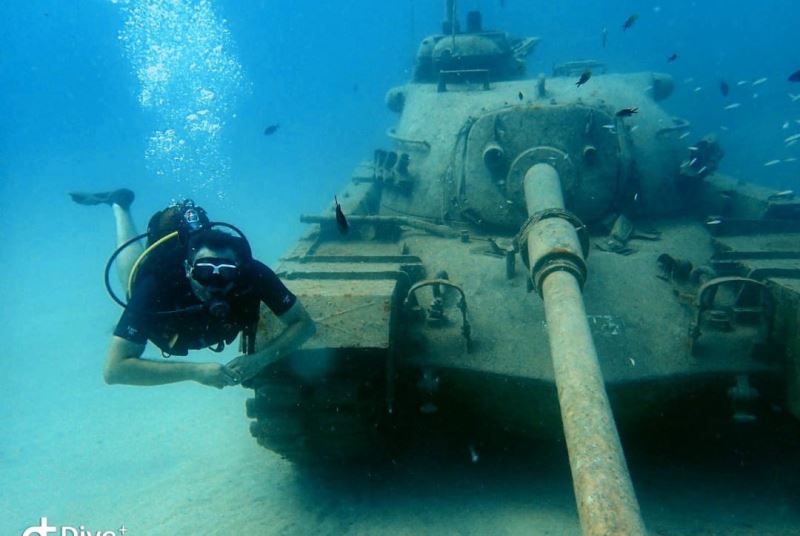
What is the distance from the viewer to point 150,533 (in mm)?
4734

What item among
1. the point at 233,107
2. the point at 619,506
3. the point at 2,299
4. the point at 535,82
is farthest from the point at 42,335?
the point at 233,107

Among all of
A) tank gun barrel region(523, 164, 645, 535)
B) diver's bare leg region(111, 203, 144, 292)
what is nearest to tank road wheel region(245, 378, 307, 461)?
tank gun barrel region(523, 164, 645, 535)

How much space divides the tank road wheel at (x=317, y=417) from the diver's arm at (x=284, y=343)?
0.25 meters

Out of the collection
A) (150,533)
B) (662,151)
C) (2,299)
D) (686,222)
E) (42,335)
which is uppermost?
(2,299)

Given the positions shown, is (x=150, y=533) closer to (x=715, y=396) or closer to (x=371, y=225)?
(x=371, y=225)

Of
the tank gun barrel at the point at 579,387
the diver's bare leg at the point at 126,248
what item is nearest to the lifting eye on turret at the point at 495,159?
the tank gun barrel at the point at 579,387

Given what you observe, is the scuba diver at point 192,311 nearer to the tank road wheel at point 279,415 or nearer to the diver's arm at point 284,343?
the diver's arm at point 284,343

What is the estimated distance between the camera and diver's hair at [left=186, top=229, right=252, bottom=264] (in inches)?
127

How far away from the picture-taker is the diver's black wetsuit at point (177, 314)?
3266mm

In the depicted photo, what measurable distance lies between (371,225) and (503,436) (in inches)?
103

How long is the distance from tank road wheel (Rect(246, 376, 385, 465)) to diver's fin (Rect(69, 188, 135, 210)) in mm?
4854

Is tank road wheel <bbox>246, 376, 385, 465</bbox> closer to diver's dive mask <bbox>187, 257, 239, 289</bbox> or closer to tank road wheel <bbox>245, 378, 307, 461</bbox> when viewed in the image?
tank road wheel <bbox>245, 378, 307, 461</bbox>

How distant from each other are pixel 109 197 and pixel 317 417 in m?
5.47

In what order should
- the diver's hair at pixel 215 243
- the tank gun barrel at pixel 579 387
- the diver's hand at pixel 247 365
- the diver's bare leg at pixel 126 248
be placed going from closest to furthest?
1. the tank gun barrel at pixel 579 387
2. the diver's hair at pixel 215 243
3. the diver's hand at pixel 247 365
4. the diver's bare leg at pixel 126 248
